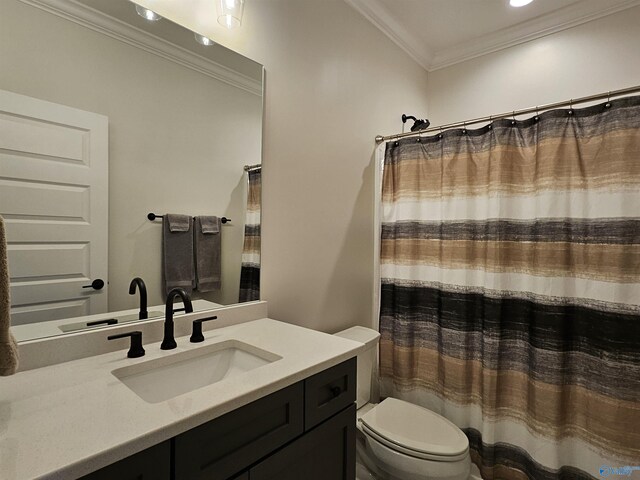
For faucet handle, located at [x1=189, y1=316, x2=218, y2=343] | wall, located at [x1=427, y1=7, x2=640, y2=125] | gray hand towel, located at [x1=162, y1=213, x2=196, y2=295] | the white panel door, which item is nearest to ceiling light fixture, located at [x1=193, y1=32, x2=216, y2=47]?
the white panel door

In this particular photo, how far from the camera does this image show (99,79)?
1050 millimetres

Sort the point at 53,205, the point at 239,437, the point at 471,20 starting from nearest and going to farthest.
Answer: the point at 239,437, the point at 53,205, the point at 471,20

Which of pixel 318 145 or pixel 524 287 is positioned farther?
pixel 318 145

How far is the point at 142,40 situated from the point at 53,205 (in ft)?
2.15

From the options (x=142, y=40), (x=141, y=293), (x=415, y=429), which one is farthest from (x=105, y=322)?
(x=415, y=429)

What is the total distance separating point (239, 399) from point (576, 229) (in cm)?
156

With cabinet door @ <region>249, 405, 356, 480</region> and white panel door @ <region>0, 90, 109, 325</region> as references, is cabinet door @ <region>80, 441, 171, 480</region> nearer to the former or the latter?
cabinet door @ <region>249, 405, 356, 480</region>

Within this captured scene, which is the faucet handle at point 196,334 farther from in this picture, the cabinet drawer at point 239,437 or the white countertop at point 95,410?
the cabinet drawer at point 239,437

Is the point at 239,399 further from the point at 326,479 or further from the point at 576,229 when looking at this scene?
the point at 576,229

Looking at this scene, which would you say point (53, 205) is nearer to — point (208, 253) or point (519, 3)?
point (208, 253)

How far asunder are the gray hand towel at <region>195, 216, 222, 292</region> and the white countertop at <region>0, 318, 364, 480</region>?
35 cm

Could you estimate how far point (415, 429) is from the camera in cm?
153

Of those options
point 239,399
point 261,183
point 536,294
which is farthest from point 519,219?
point 239,399

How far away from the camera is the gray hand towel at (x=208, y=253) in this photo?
4.38 ft
